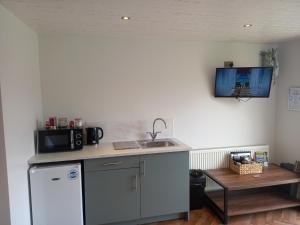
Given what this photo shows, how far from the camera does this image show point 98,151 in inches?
103

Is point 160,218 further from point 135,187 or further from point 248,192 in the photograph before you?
point 248,192

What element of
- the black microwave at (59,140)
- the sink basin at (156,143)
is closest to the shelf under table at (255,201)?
the sink basin at (156,143)

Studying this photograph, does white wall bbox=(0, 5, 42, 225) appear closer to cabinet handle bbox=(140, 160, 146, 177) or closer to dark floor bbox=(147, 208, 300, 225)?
cabinet handle bbox=(140, 160, 146, 177)

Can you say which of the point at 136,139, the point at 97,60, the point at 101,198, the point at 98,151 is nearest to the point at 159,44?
the point at 97,60

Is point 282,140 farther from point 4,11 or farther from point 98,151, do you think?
point 4,11

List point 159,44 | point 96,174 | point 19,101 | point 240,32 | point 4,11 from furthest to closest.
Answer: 1. point 159,44
2. point 240,32
3. point 96,174
4. point 19,101
5. point 4,11

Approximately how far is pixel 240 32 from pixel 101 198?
2.54 metres

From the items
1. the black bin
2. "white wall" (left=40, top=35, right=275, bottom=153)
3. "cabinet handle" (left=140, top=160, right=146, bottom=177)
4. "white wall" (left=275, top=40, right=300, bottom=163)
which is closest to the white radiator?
"white wall" (left=40, top=35, right=275, bottom=153)

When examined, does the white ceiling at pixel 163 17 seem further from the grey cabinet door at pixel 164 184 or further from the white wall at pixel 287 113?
the grey cabinet door at pixel 164 184

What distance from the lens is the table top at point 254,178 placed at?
2760 millimetres

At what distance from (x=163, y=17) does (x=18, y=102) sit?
1.54m

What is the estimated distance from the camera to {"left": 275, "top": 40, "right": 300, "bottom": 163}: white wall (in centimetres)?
327

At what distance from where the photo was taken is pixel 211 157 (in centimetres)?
336

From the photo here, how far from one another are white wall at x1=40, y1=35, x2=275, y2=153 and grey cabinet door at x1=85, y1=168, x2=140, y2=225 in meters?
0.81
